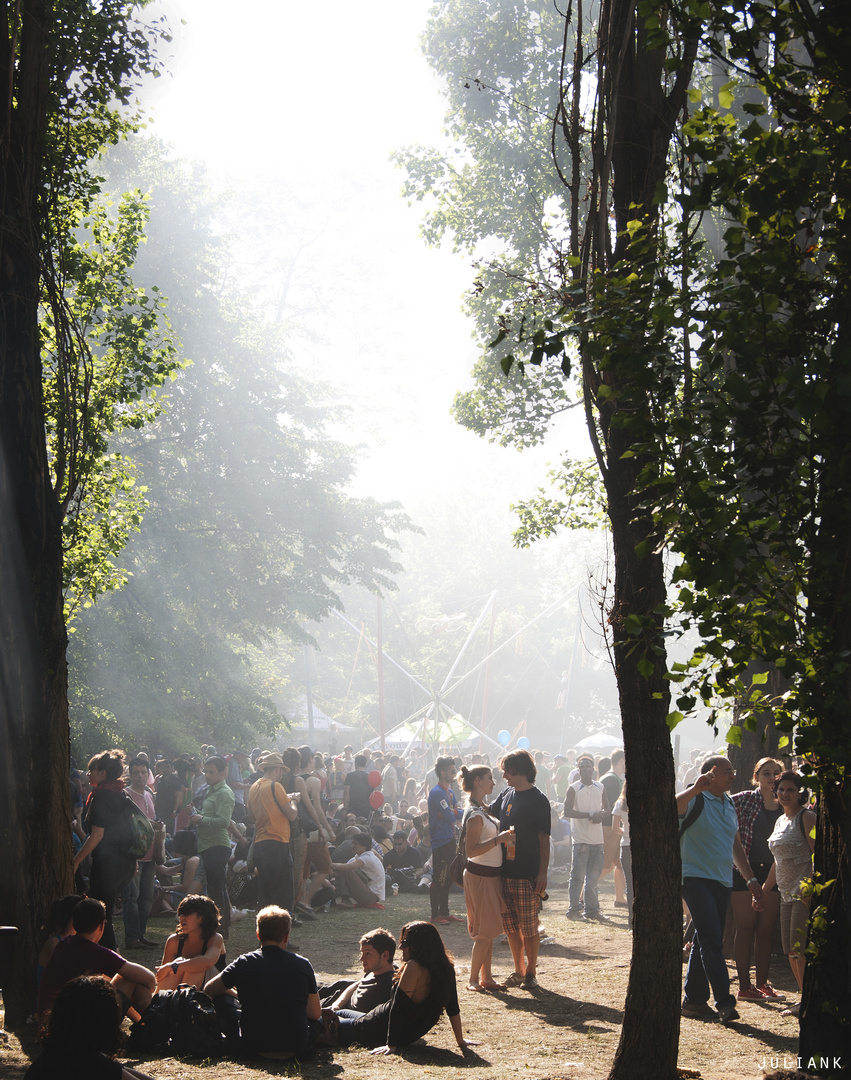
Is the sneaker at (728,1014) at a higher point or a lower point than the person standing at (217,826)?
lower

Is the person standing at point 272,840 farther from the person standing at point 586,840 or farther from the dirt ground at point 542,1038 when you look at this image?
the person standing at point 586,840

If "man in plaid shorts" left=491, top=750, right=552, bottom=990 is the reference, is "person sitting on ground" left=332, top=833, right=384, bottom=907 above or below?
below

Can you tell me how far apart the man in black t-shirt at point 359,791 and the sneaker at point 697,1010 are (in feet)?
28.9

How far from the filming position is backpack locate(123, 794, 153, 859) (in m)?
9.08

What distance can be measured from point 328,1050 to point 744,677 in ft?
19.5

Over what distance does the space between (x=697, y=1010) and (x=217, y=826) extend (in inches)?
213

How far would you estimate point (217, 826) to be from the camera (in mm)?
10695

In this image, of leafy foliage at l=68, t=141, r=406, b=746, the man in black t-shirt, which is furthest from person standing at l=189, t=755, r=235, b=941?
leafy foliage at l=68, t=141, r=406, b=746

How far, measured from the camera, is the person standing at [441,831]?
1186 cm

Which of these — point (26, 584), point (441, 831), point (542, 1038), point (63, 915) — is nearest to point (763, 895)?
point (542, 1038)

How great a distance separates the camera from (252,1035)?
613 centimetres

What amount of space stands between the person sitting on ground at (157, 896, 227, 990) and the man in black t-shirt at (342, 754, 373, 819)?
28.8ft

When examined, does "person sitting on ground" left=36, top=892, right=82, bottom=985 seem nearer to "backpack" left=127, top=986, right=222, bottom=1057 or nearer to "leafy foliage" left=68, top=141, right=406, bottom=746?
"backpack" left=127, top=986, right=222, bottom=1057

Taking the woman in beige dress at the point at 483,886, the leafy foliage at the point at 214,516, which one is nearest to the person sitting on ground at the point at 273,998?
the woman in beige dress at the point at 483,886
